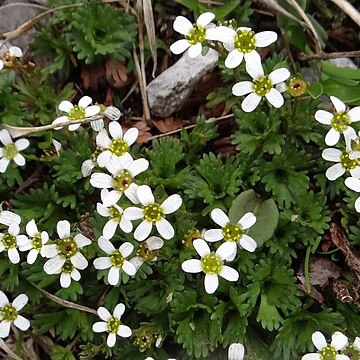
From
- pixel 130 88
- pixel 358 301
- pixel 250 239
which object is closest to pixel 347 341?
pixel 358 301

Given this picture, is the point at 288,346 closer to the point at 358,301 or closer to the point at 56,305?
the point at 358,301

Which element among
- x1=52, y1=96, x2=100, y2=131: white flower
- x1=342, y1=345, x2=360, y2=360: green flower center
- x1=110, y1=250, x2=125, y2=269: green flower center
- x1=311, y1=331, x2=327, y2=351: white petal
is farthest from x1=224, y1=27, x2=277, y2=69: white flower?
x1=342, y1=345, x2=360, y2=360: green flower center

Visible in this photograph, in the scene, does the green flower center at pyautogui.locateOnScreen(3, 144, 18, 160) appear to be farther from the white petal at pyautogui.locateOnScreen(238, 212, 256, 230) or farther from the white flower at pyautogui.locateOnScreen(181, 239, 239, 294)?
the white petal at pyautogui.locateOnScreen(238, 212, 256, 230)

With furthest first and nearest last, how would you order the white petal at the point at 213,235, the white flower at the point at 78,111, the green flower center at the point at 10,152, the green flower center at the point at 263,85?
the green flower center at the point at 10,152, the white flower at the point at 78,111, the green flower center at the point at 263,85, the white petal at the point at 213,235

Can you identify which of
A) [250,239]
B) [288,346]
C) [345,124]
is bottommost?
[288,346]

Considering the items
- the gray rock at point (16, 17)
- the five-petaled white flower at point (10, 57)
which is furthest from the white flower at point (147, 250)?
the gray rock at point (16, 17)

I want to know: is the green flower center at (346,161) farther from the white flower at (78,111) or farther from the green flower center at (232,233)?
the white flower at (78,111)

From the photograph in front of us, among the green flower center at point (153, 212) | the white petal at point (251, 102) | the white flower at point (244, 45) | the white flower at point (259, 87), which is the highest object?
the white flower at point (244, 45)
